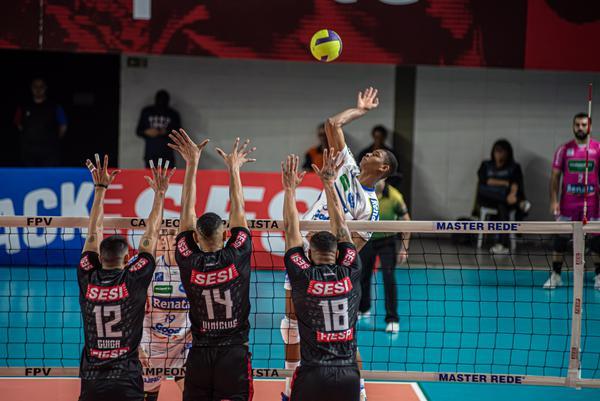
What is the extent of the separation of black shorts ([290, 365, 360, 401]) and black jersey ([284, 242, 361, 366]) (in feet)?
0.18

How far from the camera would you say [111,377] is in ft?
18.6

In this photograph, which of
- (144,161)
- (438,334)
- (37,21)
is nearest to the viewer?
(438,334)

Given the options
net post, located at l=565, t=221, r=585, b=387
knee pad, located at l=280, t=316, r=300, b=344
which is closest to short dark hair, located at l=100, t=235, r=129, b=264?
knee pad, located at l=280, t=316, r=300, b=344

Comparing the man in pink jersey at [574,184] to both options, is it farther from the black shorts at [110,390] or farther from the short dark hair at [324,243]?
the black shorts at [110,390]

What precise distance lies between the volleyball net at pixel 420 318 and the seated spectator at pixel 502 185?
6.26ft

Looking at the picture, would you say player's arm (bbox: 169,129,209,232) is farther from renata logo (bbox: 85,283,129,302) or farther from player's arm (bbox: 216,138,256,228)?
renata logo (bbox: 85,283,129,302)

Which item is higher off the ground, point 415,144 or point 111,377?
point 415,144

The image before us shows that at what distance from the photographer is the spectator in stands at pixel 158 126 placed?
16578 mm

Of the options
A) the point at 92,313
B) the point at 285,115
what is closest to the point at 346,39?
the point at 285,115

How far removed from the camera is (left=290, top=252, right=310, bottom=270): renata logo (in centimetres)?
589

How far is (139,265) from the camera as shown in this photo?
19.2ft

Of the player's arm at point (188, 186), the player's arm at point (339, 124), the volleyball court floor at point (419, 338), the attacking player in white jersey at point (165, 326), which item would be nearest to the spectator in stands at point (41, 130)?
the volleyball court floor at point (419, 338)

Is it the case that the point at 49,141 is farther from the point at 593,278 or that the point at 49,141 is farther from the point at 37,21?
the point at 593,278

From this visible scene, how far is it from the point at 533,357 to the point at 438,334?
129cm
